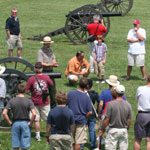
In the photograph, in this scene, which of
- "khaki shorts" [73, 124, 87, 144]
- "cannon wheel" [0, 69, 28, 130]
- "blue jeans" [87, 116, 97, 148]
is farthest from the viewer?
"cannon wheel" [0, 69, 28, 130]

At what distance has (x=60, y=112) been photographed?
9422 mm

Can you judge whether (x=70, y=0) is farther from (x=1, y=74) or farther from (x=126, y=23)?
(x=1, y=74)

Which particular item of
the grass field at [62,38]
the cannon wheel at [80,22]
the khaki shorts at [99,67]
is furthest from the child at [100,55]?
the cannon wheel at [80,22]

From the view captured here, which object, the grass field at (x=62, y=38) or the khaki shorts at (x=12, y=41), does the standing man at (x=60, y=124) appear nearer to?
the grass field at (x=62, y=38)

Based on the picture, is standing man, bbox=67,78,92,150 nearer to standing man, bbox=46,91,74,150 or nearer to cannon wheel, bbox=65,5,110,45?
standing man, bbox=46,91,74,150

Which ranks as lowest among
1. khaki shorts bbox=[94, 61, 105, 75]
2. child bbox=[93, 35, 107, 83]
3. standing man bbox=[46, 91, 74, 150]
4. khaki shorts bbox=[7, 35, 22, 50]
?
standing man bbox=[46, 91, 74, 150]

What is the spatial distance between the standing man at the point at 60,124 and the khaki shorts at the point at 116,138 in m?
0.77

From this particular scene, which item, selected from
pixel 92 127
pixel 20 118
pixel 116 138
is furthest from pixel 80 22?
pixel 116 138

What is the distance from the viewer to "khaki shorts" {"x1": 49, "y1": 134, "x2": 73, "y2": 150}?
9.50 metres

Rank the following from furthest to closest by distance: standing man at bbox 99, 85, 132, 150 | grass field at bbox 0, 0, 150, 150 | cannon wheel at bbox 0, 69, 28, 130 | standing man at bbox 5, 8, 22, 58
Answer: standing man at bbox 5, 8, 22, 58 → grass field at bbox 0, 0, 150, 150 → cannon wheel at bbox 0, 69, 28, 130 → standing man at bbox 99, 85, 132, 150

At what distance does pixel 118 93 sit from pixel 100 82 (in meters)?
6.70

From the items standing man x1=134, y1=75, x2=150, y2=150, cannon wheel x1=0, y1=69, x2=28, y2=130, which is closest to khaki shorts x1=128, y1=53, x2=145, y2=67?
cannon wheel x1=0, y1=69, x2=28, y2=130

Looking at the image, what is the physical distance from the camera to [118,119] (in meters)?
9.81

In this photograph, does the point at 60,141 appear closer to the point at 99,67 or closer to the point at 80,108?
the point at 80,108
